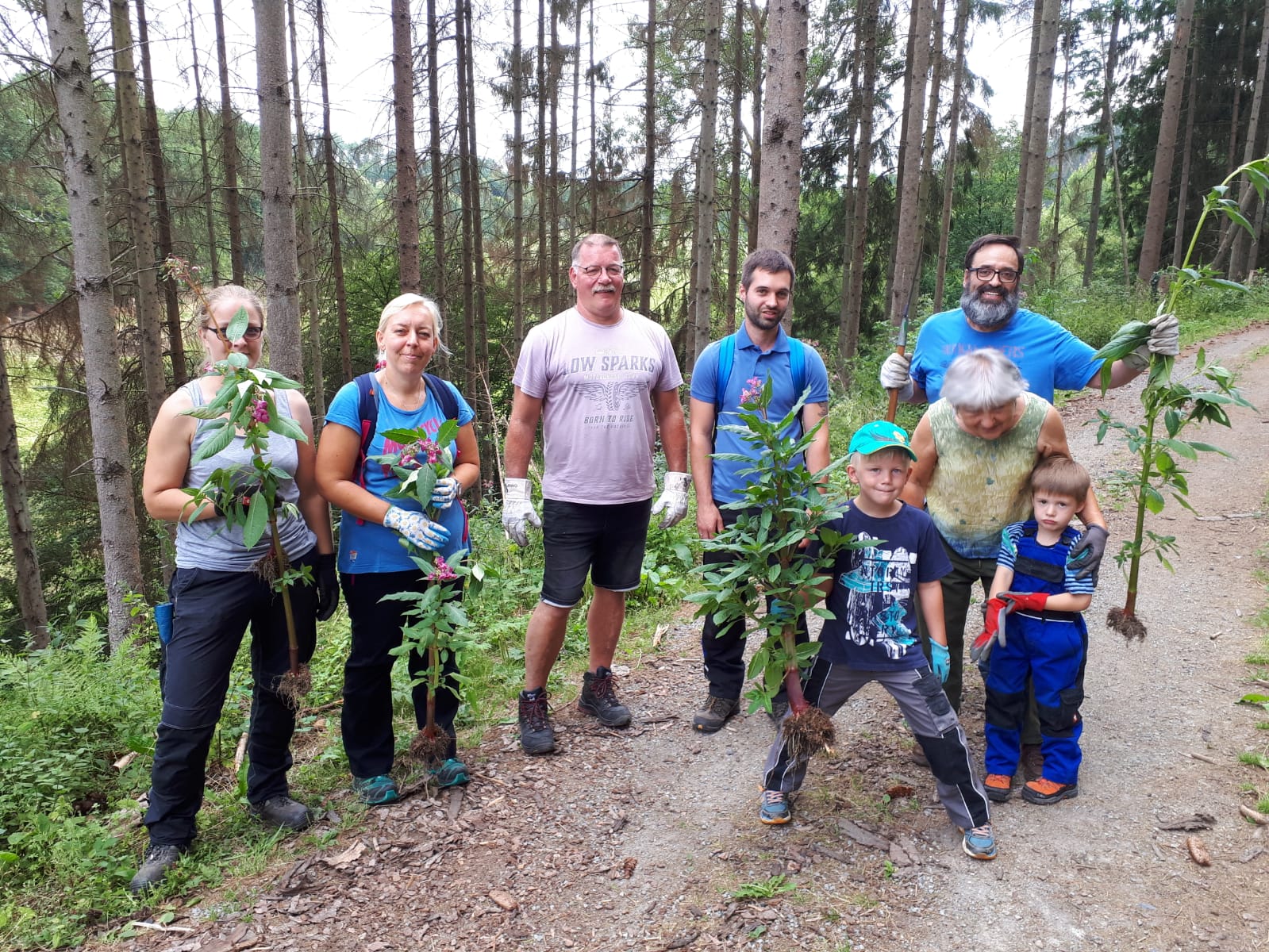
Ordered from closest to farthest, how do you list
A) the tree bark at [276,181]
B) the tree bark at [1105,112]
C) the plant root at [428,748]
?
the plant root at [428,748], the tree bark at [276,181], the tree bark at [1105,112]

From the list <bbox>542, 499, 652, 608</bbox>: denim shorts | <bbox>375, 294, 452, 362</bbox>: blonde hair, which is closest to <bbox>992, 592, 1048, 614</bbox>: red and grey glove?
<bbox>542, 499, 652, 608</bbox>: denim shorts

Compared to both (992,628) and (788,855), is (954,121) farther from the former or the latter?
(788,855)

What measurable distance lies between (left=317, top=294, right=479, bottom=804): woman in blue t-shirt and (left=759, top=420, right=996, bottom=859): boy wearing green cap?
158 cm

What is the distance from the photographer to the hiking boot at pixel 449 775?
3.51m

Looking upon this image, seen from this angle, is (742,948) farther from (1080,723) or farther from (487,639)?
(487,639)

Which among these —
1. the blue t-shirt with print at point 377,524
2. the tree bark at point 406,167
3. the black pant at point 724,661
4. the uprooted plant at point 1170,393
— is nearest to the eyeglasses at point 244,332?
the blue t-shirt with print at point 377,524

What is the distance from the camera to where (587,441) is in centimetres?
363

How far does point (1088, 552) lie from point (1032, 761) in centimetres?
109

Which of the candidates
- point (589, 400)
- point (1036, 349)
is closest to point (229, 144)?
point (589, 400)

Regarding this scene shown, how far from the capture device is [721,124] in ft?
68.5

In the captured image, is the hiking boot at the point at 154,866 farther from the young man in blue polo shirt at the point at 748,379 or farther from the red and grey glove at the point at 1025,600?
the red and grey glove at the point at 1025,600

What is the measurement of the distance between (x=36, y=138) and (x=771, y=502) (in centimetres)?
979

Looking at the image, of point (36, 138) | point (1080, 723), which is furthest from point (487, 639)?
point (36, 138)

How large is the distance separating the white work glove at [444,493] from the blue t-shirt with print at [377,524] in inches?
3.0
